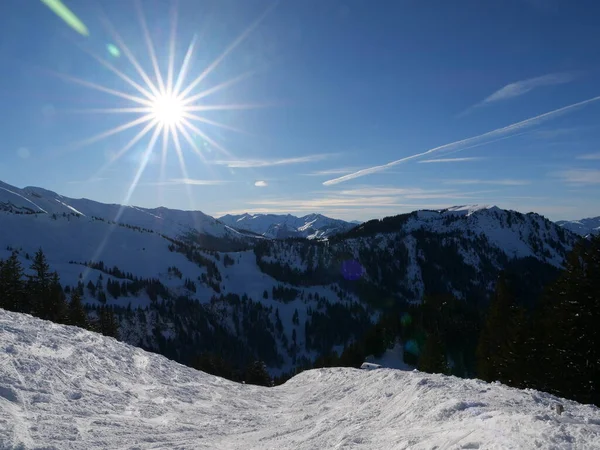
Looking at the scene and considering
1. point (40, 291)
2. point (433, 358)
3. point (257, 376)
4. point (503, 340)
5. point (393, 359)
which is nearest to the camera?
point (503, 340)

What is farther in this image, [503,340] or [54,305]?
[54,305]

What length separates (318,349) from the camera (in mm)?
181375

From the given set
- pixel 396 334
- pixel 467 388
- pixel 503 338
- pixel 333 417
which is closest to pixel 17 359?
pixel 333 417

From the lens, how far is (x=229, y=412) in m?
13.2

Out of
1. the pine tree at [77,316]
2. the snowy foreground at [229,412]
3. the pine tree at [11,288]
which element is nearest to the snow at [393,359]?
the pine tree at [77,316]

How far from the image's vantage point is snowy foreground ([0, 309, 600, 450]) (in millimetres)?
6922

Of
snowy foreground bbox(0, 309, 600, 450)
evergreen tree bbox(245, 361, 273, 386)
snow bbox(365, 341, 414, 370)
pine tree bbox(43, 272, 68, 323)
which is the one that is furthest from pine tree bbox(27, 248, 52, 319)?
snow bbox(365, 341, 414, 370)

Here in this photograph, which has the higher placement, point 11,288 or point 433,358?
point 11,288

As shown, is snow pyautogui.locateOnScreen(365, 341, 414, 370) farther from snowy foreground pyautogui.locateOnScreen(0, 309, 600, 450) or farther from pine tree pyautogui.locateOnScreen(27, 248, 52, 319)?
snowy foreground pyautogui.locateOnScreen(0, 309, 600, 450)

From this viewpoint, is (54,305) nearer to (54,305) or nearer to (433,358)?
(54,305)

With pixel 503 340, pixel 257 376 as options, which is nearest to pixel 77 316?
pixel 257 376

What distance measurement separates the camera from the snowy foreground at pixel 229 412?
6922mm

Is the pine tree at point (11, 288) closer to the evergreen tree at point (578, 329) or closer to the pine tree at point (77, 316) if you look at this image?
the pine tree at point (77, 316)

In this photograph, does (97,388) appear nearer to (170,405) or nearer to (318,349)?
(170,405)
